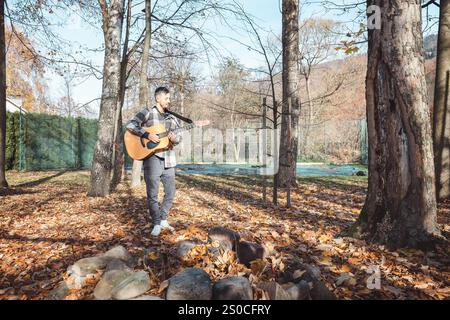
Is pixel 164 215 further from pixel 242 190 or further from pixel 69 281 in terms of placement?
pixel 242 190

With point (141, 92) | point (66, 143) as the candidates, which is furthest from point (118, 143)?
point (66, 143)

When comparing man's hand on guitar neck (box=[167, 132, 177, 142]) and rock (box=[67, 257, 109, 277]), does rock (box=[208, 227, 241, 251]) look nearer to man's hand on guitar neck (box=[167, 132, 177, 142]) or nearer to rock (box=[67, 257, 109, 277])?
rock (box=[67, 257, 109, 277])

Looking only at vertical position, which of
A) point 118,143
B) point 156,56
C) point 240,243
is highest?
point 156,56

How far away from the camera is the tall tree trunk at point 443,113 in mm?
6262

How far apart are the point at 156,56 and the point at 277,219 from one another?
347 inches

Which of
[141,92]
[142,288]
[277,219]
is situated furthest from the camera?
[141,92]

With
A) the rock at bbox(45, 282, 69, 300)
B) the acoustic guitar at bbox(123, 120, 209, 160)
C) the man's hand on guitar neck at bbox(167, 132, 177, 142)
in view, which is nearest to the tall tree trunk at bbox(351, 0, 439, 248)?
the man's hand on guitar neck at bbox(167, 132, 177, 142)

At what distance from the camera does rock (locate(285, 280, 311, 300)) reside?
2.19 meters

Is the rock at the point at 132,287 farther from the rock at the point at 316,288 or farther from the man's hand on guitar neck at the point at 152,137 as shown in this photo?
the man's hand on guitar neck at the point at 152,137

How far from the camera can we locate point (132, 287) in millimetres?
2258

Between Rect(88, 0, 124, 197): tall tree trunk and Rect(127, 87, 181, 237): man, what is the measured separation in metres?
3.52

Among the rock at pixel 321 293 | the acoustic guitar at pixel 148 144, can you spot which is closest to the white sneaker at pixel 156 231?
the acoustic guitar at pixel 148 144

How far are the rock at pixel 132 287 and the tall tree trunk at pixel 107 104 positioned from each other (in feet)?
17.4

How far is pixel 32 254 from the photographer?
345cm
